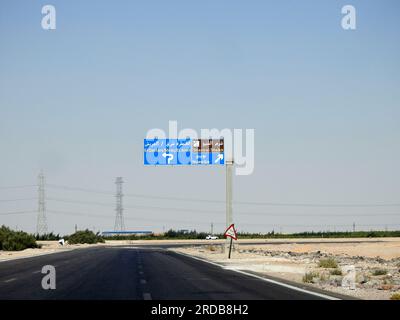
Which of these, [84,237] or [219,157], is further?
[84,237]

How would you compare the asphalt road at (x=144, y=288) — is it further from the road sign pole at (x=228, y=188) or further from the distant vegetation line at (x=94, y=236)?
the distant vegetation line at (x=94, y=236)

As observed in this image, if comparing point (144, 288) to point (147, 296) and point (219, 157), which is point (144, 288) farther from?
point (219, 157)

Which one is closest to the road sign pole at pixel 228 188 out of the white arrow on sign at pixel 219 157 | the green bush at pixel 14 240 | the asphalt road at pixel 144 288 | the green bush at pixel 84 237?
the white arrow on sign at pixel 219 157

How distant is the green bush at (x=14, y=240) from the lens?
253 feet

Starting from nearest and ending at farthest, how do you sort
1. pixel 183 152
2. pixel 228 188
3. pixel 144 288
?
1. pixel 144 288
2. pixel 183 152
3. pixel 228 188

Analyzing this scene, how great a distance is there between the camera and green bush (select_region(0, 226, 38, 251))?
253 ft

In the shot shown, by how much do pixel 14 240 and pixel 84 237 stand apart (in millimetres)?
39339

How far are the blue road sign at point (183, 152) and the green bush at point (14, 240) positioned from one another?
93.5ft

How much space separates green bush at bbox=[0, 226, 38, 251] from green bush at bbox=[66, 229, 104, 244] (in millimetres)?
29517

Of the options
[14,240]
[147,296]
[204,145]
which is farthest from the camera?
[14,240]

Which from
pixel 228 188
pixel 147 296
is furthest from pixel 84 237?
pixel 147 296

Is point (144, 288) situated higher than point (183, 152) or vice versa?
point (183, 152)

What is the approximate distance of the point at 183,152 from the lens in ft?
181
